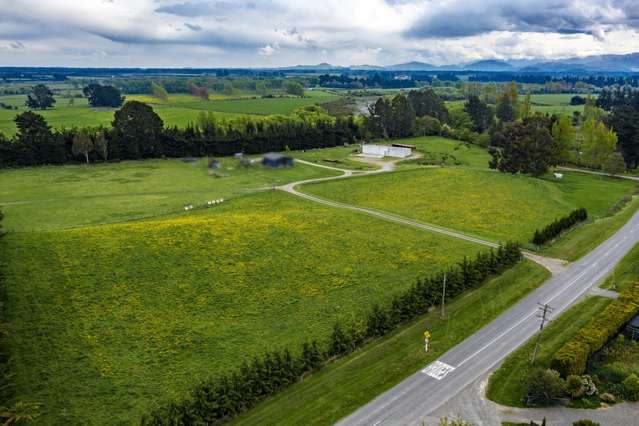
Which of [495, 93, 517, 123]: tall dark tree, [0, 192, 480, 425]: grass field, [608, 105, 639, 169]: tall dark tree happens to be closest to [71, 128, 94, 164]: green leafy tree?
[0, 192, 480, 425]: grass field

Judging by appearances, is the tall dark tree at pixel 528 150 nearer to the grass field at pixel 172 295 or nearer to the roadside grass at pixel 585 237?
the roadside grass at pixel 585 237

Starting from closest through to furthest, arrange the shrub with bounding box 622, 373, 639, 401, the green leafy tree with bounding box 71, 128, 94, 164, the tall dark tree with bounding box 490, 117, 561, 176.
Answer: the shrub with bounding box 622, 373, 639, 401
the tall dark tree with bounding box 490, 117, 561, 176
the green leafy tree with bounding box 71, 128, 94, 164

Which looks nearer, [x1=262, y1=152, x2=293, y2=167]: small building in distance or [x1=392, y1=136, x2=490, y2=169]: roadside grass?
[x1=262, y1=152, x2=293, y2=167]: small building in distance

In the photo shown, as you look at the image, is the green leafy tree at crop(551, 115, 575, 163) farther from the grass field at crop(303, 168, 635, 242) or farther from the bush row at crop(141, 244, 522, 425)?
the bush row at crop(141, 244, 522, 425)

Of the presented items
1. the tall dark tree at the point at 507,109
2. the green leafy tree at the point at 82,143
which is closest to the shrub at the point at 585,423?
the green leafy tree at the point at 82,143

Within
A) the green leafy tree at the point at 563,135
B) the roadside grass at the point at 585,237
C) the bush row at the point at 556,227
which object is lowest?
the roadside grass at the point at 585,237

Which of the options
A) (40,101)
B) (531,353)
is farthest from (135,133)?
(40,101)
